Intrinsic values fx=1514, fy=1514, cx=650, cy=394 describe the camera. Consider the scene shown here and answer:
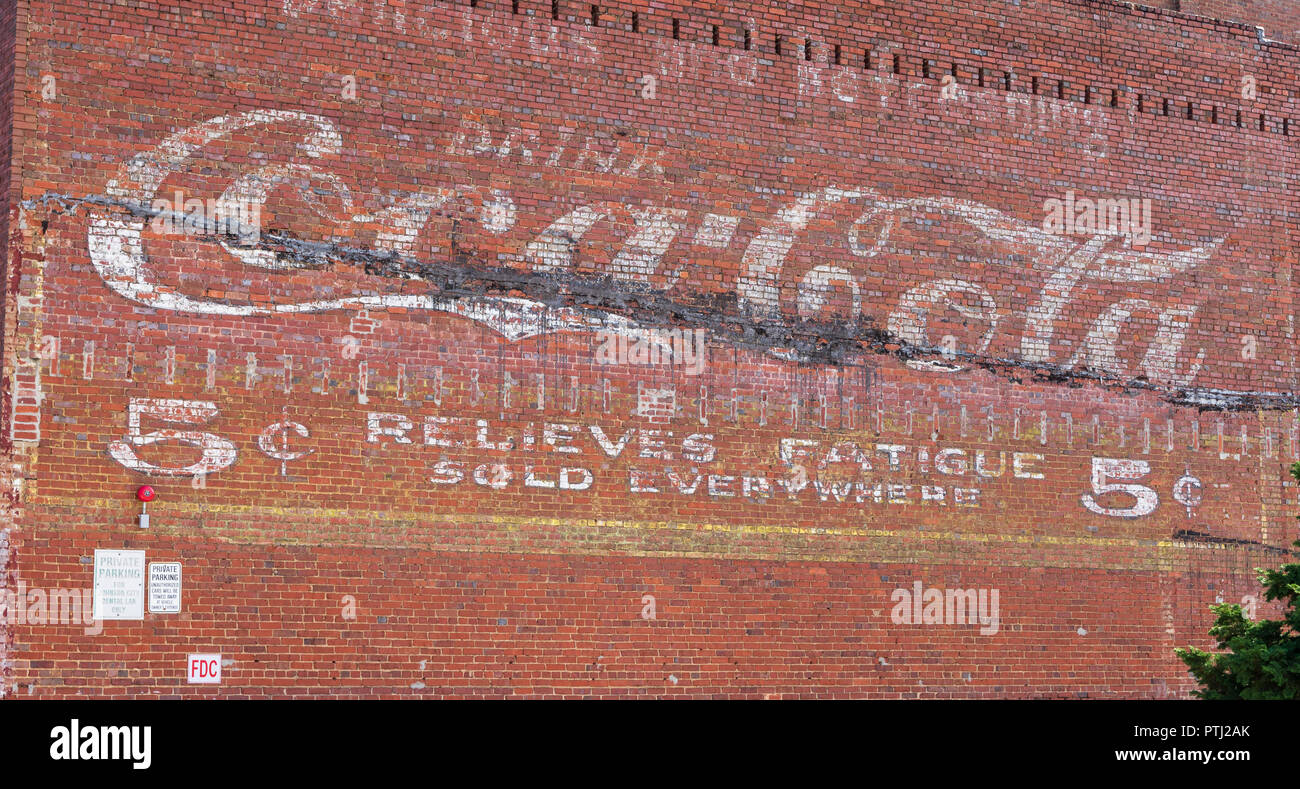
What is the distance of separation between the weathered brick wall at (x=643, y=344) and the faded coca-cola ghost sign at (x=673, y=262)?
4 centimetres

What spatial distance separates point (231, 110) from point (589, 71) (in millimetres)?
3535

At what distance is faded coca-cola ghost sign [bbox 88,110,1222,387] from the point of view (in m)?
13.4

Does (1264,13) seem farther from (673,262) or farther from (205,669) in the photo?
(205,669)

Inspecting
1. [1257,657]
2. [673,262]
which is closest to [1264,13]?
[673,262]

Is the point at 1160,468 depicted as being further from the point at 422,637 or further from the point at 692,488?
the point at 422,637

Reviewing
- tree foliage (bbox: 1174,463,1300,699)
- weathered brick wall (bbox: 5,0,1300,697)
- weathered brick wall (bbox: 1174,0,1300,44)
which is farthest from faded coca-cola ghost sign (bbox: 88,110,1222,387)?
weathered brick wall (bbox: 1174,0,1300,44)

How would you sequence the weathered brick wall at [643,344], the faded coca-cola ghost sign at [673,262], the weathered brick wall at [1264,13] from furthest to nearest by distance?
the weathered brick wall at [1264,13] < the faded coca-cola ghost sign at [673,262] < the weathered brick wall at [643,344]

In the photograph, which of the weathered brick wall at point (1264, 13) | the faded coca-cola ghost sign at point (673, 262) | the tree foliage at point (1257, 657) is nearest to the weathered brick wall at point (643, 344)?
the faded coca-cola ghost sign at point (673, 262)

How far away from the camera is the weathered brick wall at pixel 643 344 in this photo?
42.7 ft

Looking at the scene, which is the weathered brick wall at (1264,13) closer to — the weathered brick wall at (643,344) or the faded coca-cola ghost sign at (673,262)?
the weathered brick wall at (643,344)

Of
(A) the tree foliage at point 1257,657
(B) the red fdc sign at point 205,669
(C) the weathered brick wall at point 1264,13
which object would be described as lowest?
(B) the red fdc sign at point 205,669

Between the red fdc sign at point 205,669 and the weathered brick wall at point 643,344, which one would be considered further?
the weathered brick wall at point 643,344

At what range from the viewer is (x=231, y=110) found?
13.6 m

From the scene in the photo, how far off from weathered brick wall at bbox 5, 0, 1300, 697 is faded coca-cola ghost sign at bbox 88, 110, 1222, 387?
0.04 metres
